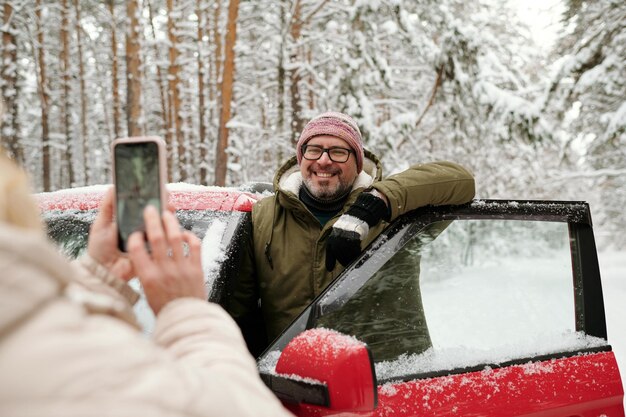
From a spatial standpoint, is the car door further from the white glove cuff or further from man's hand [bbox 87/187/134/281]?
man's hand [bbox 87/187/134/281]

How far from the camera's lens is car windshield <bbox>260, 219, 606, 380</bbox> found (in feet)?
6.27

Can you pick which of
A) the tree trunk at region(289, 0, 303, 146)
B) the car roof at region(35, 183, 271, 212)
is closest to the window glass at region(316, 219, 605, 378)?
the car roof at region(35, 183, 271, 212)

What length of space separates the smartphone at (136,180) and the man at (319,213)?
3.43ft

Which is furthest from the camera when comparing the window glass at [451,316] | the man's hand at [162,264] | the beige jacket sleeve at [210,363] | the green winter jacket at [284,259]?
the green winter jacket at [284,259]

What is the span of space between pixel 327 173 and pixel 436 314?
965mm

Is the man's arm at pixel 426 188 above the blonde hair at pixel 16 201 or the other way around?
the other way around

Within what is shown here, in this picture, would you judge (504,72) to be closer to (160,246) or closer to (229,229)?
(229,229)

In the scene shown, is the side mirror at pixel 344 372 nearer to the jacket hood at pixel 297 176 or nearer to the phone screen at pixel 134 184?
the phone screen at pixel 134 184

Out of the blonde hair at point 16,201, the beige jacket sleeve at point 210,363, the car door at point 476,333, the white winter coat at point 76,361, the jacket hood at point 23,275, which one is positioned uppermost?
the blonde hair at point 16,201

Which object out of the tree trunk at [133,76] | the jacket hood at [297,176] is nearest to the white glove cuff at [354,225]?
the jacket hood at [297,176]

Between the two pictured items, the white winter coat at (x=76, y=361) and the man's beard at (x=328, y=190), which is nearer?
the white winter coat at (x=76, y=361)

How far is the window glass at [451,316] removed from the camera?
6.43 ft

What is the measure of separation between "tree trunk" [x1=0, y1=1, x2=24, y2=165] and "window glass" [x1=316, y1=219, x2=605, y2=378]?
16179mm

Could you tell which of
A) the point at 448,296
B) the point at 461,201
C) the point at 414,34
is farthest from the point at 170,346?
the point at 414,34
